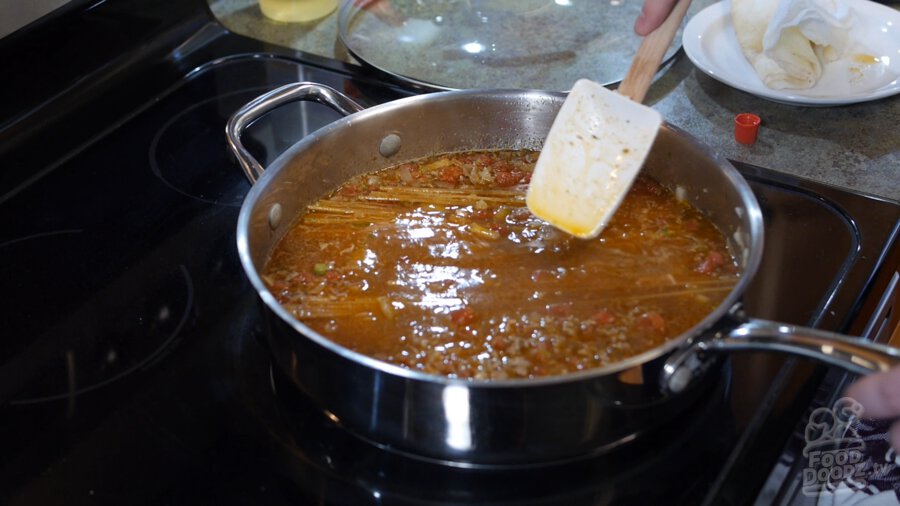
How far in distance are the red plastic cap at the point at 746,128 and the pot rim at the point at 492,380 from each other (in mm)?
269

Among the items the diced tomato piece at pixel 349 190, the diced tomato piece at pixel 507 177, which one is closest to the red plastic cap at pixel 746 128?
the diced tomato piece at pixel 507 177

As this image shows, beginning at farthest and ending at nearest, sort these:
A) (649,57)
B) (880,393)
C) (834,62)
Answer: (834,62) < (649,57) < (880,393)

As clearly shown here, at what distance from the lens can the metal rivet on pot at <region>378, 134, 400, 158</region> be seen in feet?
4.17

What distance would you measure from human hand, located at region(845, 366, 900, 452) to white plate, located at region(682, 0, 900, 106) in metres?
0.80

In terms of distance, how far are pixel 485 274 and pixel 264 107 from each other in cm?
40

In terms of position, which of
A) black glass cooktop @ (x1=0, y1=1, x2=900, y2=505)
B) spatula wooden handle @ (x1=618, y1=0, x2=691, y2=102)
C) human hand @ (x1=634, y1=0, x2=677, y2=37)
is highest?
human hand @ (x1=634, y1=0, x2=677, y2=37)

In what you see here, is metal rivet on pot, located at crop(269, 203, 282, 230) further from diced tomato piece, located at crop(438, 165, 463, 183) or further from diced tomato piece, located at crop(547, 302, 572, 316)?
diced tomato piece, located at crop(547, 302, 572, 316)

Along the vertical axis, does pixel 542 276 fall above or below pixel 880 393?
below

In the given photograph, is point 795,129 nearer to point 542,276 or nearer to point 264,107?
point 542,276

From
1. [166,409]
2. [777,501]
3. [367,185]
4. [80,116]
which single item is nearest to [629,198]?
[367,185]

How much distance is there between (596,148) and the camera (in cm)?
110

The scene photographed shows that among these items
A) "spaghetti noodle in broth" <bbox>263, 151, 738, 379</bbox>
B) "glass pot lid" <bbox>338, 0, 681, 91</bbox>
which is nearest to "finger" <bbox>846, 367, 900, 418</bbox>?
"spaghetti noodle in broth" <bbox>263, 151, 738, 379</bbox>

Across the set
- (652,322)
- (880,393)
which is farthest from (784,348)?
(652,322)

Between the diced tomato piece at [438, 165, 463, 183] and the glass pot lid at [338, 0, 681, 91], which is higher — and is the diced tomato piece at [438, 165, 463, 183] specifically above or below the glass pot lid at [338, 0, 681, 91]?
below
